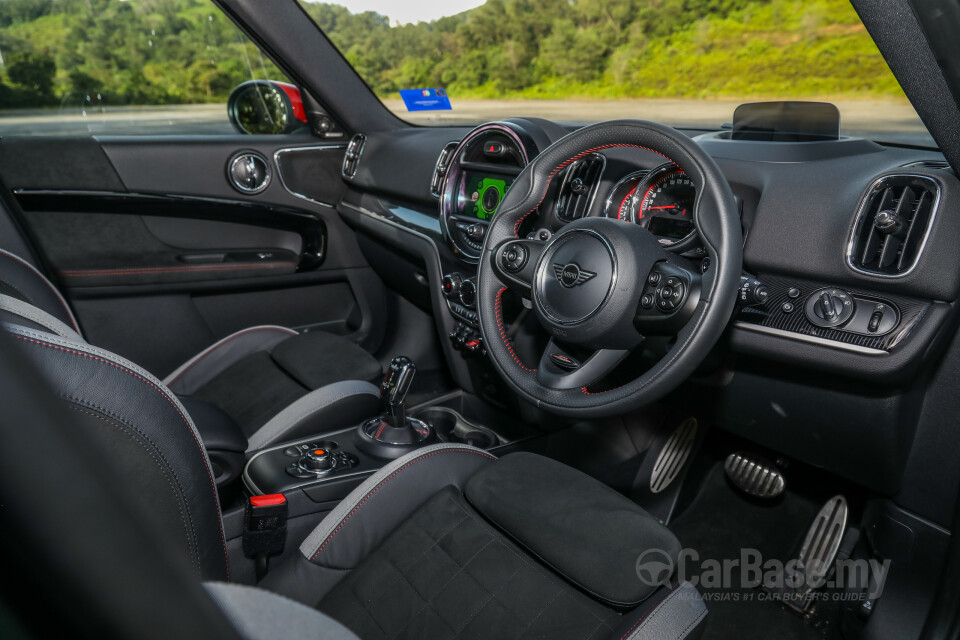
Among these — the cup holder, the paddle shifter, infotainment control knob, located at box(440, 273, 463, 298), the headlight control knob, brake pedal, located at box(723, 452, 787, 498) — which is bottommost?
brake pedal, located at box(723, 452, 787, 498)

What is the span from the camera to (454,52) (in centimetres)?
259

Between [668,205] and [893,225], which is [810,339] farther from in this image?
[668,205]

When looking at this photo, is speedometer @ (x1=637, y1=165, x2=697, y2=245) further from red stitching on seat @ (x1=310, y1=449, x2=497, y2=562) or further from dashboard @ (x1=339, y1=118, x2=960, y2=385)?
red stitching on seat @ (x1=310, y1=449, x2=497, y2=562)

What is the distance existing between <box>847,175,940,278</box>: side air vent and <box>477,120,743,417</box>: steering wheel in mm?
352

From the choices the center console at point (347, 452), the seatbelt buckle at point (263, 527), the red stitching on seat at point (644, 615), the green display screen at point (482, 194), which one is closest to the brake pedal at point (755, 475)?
the center console at point (347, 452)

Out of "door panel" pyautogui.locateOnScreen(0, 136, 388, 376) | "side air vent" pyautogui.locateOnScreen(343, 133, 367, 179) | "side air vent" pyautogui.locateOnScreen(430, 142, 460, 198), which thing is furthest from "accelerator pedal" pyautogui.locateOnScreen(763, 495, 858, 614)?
"side air vent" pyautogui.locateOnScreen(343, 133, 367, 179)

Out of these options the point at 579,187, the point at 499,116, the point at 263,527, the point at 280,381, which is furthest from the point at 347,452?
the point at 499,116

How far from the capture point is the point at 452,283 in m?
2.24

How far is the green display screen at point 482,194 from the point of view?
7.02 feet

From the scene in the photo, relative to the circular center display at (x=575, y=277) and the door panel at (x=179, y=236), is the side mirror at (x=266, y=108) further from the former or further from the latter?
the circular center display at (x=575, y=277)

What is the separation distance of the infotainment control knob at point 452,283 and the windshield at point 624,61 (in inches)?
20.1

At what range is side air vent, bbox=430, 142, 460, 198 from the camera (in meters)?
2.35

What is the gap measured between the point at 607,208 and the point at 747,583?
1.19 m

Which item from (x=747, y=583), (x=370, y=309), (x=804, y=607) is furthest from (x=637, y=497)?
(x=370, y=309)
